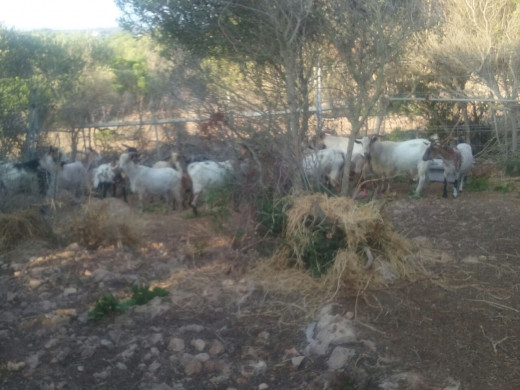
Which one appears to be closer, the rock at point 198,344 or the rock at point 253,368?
the rock at point 253,368

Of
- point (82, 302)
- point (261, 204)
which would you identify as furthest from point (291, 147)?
point (82, 302)

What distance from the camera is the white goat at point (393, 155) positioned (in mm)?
15492

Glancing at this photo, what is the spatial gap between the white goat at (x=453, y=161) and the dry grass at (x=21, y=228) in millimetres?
7900

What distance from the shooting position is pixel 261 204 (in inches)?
340

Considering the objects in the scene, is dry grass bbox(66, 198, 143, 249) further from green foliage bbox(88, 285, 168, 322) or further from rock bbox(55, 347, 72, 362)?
rock bbox(55, 347, 72, 362)

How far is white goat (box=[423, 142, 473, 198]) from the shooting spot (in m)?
14.6

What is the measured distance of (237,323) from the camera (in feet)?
23.2

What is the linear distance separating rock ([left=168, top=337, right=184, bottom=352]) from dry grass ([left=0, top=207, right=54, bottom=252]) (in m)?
4.82

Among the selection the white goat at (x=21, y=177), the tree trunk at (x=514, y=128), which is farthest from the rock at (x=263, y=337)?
the tree trunk at (x=514, y=128)

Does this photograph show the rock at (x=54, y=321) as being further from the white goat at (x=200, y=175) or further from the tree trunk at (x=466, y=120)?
the tree trunk at (x=466, y=120)

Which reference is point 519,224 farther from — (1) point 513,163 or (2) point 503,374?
(1) point 513,163

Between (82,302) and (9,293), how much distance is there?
984 millimetres

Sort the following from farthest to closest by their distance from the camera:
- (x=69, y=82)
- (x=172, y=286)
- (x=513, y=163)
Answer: (x=69, y=82)
(x=513, y=163)
(x=172, y=286)

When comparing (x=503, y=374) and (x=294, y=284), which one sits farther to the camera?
(x=294, y=284)
